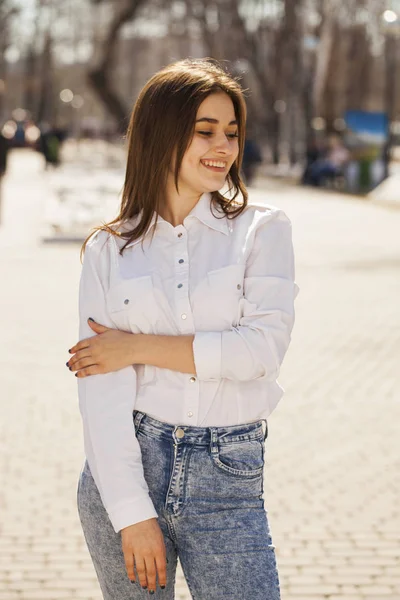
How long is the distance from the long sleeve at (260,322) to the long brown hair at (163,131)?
0.12 m

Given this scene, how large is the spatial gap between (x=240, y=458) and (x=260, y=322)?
0.30m

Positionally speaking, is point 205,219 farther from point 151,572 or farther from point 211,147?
point 151,572

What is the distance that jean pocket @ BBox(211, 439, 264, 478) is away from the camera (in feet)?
8.18

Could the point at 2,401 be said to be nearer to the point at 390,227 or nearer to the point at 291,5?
the point at 390,227

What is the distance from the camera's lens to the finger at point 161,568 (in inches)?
95.7

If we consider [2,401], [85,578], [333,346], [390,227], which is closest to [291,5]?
[390,227]

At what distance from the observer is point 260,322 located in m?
2.56

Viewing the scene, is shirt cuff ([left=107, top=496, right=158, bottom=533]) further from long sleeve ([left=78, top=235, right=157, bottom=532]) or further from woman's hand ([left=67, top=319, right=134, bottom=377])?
woman's hand ([left=67, top=319, right=134, bottom=377])

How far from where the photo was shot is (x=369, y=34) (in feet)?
144

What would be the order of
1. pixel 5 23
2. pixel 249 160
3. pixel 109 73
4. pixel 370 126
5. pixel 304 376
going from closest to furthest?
pixel 304 376 < pixel 370 126 < pixel 249 160 < pixel 109 73 < pixel 5 23

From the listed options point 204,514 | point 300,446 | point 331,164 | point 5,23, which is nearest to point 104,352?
point 204,514

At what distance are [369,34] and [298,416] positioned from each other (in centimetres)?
3861

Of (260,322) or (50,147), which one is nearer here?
(260,322)

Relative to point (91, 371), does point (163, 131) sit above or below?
above
